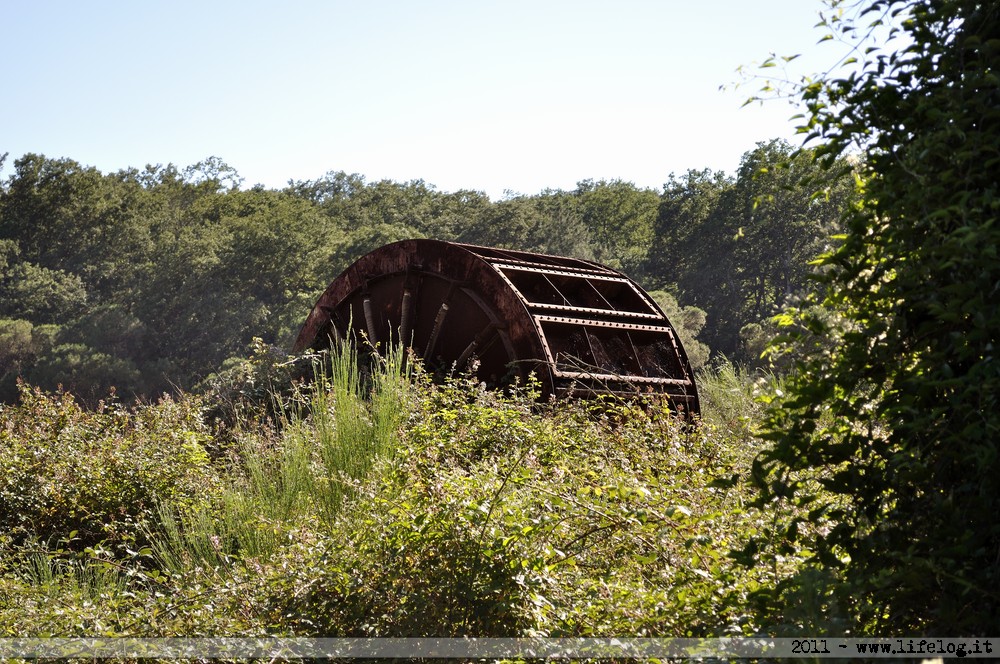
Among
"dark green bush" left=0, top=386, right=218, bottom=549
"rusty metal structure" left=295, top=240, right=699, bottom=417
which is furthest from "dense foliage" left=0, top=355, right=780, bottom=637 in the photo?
"rusty metal structure" left=295, top=240, right=699, bottom=417

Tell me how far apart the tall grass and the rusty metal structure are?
6.10ft

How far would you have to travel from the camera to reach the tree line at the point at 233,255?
31.5 metres

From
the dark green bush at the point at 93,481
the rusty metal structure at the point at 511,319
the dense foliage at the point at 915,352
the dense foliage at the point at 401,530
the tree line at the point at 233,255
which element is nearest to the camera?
the dense foliage at the point at 915,352

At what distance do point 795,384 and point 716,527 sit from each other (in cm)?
Answer: 130

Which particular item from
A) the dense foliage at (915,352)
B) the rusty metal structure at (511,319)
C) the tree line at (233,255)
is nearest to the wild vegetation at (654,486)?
the dense foliage at (915,352)

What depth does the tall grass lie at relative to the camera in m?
6.14

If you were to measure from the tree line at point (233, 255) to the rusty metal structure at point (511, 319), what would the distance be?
49.4 ft

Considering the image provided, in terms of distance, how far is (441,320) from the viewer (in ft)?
35.5

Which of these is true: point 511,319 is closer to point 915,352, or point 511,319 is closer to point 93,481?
point 93,481

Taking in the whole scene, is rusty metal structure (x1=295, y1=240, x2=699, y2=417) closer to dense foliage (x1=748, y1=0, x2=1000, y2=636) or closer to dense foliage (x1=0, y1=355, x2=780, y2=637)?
dense foliage (x1=0, y1=355, x2=780, y2=637)

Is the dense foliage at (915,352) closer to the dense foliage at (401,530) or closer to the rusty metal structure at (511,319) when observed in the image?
the dense foliage at (401,530)

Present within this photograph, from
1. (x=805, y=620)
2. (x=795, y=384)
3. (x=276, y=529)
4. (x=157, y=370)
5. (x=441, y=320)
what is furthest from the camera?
(x=157, y=370)

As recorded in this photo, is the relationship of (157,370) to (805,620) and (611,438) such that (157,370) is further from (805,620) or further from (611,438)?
(805,620)

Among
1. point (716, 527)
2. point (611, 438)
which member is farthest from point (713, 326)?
point (716, 527)
